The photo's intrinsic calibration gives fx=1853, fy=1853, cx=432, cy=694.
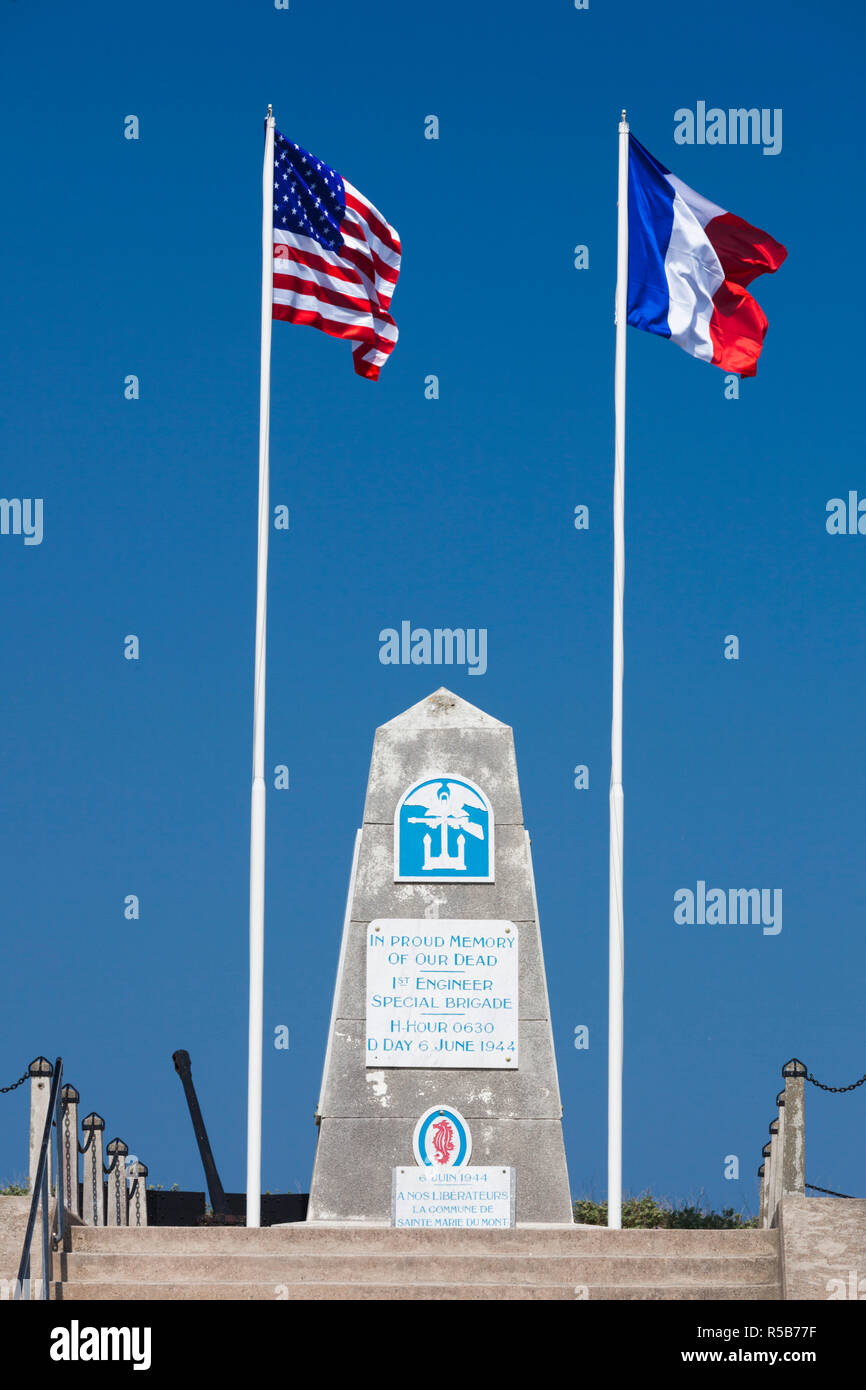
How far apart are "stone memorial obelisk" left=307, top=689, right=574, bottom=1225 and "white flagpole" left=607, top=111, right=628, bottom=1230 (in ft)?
2.16

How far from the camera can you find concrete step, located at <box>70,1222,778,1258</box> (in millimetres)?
13586

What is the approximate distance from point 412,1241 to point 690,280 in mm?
9174

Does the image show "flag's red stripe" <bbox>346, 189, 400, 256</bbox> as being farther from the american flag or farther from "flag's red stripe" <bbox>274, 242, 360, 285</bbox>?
"flag's red stripe" <bbox>274, 242, 360, 285</bbox>

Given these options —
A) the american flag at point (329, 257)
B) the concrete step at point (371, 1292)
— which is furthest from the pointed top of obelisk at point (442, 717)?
the concrete step at point (371, 1292)

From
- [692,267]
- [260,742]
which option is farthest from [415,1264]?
[692,267]

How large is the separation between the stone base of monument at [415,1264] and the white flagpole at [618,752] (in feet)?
5.54

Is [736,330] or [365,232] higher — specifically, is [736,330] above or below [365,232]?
below

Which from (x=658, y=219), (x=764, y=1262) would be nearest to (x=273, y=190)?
(x=658, y=219)

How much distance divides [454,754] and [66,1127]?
196 inches

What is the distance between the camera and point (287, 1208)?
78.1 feet

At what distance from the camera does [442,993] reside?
653 inches

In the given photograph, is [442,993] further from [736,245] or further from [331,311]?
[736,245]

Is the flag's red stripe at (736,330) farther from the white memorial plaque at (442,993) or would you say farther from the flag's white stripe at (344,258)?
the white memorial plaque at (442,993)
